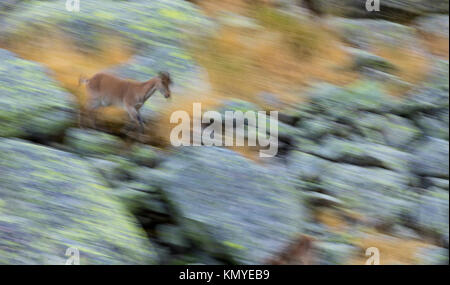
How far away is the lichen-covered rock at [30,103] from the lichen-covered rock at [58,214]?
35 centimetres

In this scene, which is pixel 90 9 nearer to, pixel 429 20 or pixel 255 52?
pixel 255 52

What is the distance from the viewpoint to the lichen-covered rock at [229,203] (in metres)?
7.93

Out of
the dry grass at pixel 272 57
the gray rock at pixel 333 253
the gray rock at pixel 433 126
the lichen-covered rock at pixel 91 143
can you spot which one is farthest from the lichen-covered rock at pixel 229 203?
the gray rock at pixel 433 126

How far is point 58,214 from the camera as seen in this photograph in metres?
7.16

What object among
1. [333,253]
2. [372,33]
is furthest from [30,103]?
[372,33]

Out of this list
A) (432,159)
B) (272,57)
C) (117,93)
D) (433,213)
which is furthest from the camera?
(272,57)

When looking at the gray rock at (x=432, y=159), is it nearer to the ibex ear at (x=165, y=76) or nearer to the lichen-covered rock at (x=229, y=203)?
the lichen-covered rock at (x=229, y=203)

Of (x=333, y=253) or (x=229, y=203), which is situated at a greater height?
(x=229, y=203)

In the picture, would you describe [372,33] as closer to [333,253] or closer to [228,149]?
[228,149]

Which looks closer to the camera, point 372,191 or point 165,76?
point 165,76

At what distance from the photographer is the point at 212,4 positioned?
10.8 m

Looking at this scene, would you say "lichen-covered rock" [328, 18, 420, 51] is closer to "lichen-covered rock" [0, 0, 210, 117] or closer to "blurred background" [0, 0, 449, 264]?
"blurred background" [0, 0, 449, 264]

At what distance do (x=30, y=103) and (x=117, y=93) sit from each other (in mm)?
1125
